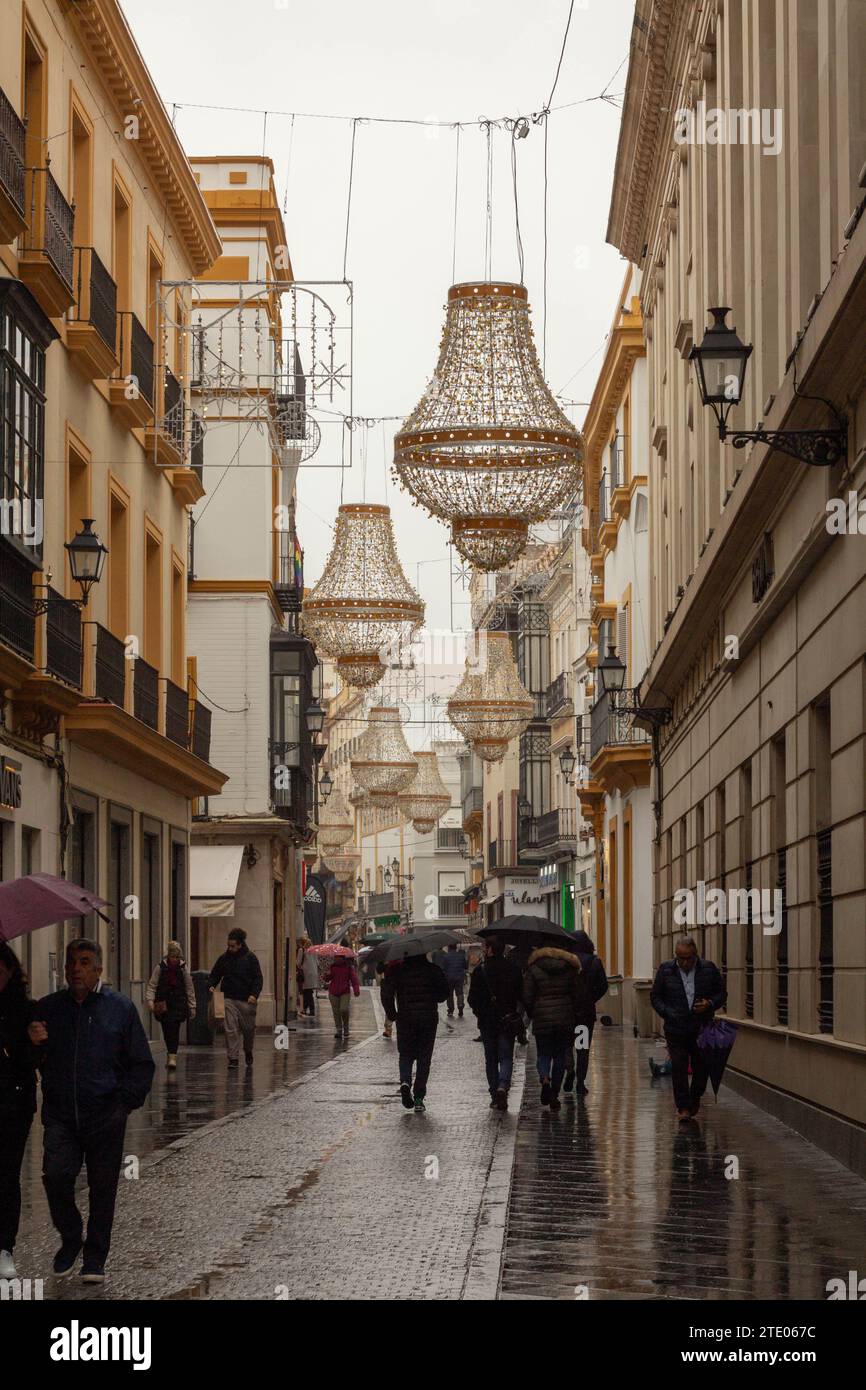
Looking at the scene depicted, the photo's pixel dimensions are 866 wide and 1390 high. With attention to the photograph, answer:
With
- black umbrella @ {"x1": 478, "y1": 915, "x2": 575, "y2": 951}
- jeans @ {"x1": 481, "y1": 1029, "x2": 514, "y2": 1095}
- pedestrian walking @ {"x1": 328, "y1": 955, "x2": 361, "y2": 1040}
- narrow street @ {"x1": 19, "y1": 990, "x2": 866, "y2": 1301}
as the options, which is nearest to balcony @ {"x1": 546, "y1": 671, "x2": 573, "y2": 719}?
pedestrian walking @ {"x1": 328, "y1": 955, "x2": 361, "y2": 1040}

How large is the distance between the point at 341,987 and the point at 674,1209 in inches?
898

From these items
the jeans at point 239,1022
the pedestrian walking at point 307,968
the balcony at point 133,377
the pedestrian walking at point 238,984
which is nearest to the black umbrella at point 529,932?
the pedestrian walking at point 238,984

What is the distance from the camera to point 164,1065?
28.0 meters

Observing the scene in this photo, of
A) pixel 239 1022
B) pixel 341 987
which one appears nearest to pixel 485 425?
pixel 239 1022

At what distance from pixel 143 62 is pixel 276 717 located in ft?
60.1

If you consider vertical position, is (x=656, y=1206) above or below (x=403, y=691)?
below

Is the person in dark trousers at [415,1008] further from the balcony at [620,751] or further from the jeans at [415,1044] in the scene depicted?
the balcony at [620,751]

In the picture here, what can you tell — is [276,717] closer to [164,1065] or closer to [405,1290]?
[164,1065]

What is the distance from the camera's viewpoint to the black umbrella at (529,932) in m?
21.1

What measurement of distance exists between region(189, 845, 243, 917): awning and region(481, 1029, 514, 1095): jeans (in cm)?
1931

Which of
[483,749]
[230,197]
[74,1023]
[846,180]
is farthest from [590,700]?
[74,1023]

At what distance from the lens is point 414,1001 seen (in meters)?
20.2

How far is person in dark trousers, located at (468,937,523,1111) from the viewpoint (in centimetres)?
2072

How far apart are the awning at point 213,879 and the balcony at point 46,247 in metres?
19.1
